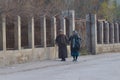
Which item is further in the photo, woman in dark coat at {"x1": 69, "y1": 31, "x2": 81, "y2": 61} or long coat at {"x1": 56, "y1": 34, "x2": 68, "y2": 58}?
woman in dark coat at {"x1": 69, "y1": 31, "x2": 81, "y2": 61}

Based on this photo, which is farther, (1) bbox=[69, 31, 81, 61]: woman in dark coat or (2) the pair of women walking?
(1) bbox=[69, 31, 81, 61]: woman in dark coat

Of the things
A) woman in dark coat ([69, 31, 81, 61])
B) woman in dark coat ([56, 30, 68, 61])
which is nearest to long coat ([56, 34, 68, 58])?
woman in dark coat ([56, 30, 68, 61])

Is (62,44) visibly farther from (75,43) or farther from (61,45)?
(75,43)

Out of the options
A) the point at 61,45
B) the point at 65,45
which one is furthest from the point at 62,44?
the point at 65,45

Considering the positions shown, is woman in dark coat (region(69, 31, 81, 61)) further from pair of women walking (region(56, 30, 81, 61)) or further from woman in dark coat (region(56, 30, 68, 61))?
woman in dark coat (region(56, 30, 68, 61))

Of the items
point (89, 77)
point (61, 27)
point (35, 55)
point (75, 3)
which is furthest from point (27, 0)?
point (75, 3)

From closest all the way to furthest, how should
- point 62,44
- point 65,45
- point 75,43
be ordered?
point 62,44 → point 65,45 → point 75,43

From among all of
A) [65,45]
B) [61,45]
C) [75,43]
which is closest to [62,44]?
[61,45]

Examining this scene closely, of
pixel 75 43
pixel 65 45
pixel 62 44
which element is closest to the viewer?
pixel 62 44

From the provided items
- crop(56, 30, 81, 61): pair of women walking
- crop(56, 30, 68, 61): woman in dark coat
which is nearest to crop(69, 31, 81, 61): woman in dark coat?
crop(56, 30, 81, 61): pair of women walking

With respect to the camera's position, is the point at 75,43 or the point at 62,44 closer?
the point at 62,44

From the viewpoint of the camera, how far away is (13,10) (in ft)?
74.8

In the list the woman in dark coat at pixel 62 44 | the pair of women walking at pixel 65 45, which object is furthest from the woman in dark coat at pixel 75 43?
the woman in dark coat at pixel 62 44

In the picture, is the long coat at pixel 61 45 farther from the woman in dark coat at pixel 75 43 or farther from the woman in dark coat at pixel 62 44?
the woman in dark coat at pixel 75 43
